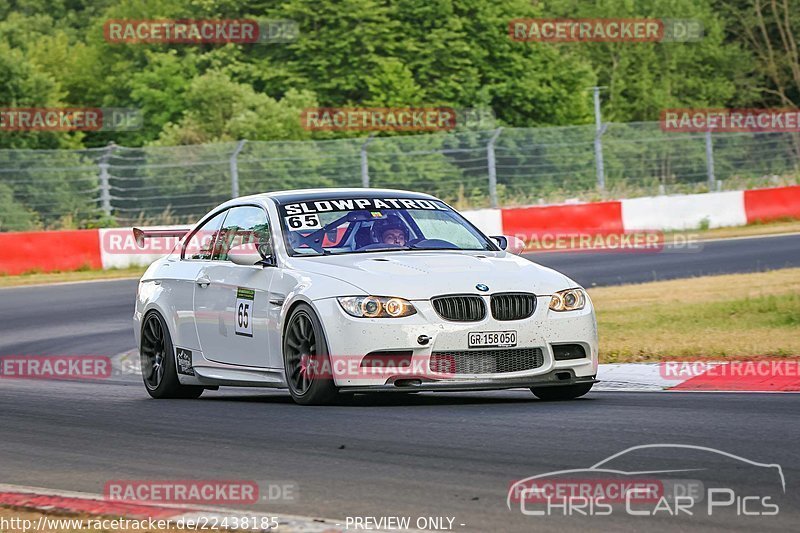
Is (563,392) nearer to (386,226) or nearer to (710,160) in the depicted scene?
(386,226)

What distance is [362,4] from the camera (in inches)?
2088

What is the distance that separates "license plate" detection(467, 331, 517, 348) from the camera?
30.8ft

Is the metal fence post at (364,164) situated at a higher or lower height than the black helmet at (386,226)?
higher

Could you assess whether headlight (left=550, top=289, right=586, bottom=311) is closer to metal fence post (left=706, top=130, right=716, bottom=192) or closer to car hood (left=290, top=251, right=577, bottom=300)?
car hood (left=290, top=251, right=577, bottom=300)

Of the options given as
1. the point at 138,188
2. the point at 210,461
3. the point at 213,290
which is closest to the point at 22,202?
the point at 138,188

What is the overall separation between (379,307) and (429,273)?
0.44 meters

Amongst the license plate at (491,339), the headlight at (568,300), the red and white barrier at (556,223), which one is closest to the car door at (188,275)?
the license plate at (491,339)

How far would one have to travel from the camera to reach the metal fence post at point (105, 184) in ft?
95.3

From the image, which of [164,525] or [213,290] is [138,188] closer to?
[213,290]

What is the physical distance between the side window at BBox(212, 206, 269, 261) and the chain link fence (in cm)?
1750

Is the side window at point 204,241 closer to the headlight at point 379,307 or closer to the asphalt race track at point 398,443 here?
the asphalt race track at point 398,443

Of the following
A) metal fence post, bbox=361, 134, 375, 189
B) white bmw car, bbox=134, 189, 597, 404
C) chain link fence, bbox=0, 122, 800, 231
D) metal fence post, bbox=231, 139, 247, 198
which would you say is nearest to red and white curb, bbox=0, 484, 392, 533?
white bmw car, bbox=134, 189, 597, 404

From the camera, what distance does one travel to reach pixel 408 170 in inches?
1241

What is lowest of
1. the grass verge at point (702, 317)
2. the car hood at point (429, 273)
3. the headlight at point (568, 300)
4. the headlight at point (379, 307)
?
the grass verge at point (702, 317)
